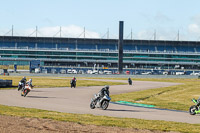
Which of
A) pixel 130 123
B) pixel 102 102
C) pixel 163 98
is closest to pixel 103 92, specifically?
pixel 102 102

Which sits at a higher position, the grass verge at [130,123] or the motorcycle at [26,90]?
the motorcycle at [26,90]

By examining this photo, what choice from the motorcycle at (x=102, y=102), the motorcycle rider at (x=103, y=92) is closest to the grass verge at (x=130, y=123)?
the motorcycle at (x=102, y=102)

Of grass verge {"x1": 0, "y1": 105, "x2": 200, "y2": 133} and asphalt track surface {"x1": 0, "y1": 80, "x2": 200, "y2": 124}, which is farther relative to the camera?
asphalt track surface {"x1": 0, "y1": 80, "x2": 200, "y2": 124}

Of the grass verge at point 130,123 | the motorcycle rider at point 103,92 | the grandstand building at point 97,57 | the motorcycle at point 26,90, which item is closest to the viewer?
the grass verge at point 130,123

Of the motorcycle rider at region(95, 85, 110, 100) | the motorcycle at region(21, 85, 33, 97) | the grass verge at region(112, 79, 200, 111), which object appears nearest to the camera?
the motorcycle rider at region(95, 85, 110, 100)

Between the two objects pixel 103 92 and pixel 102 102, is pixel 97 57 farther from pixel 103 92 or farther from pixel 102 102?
pixel 103 92

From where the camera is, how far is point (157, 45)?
648 feet

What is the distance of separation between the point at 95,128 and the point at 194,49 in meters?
188

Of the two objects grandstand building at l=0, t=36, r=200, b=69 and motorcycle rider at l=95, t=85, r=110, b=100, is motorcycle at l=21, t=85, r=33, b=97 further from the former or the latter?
grandstand building at l=0, t=36, r=200, b=69

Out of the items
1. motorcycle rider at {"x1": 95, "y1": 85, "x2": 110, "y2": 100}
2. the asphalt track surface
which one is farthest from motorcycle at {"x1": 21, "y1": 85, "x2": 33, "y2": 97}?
motorcycle rider at {"x1": 95, "y1": 85, "x2": 110, "y2": 100}

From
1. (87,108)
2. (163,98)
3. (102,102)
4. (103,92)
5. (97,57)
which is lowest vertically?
(163,98)

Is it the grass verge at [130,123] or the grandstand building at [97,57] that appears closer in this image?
the grass verge at [130,123]

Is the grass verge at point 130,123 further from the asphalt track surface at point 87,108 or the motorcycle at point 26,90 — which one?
the motorcycle at point 26,90

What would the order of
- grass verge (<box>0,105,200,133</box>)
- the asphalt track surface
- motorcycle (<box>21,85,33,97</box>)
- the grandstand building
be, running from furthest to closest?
the grandstand building, motorcycle (<box>21,85,33,97</box>), the asphalt track surface, grass verge (<box>0,105,200,133</box>)
